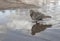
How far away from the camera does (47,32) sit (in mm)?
2883

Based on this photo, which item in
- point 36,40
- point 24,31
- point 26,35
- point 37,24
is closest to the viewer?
point 36,40

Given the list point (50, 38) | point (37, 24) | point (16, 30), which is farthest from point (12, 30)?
point (50, 38)

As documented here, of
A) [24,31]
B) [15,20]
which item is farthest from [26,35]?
[15,20]

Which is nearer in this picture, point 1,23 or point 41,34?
point 41,34

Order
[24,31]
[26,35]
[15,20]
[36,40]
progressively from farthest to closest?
[15,20] < [24,31] < [26,35] < [36,40]

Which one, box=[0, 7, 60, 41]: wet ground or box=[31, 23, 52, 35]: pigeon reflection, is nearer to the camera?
box=[0, 7, 60, 41]: wet ground

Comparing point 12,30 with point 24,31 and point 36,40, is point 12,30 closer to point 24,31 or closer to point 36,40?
point 24,31

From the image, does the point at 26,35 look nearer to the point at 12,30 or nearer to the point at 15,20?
the point at 12,30

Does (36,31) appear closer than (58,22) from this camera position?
Yes

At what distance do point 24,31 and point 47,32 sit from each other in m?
0.40

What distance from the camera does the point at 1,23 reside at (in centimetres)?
351

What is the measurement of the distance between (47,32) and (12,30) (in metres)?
0.63

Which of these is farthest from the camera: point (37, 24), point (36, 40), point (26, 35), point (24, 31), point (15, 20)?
point (15, 20)

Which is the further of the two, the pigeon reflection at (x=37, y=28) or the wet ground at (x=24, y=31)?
the pigeon reflection at (x=37, y=28)
